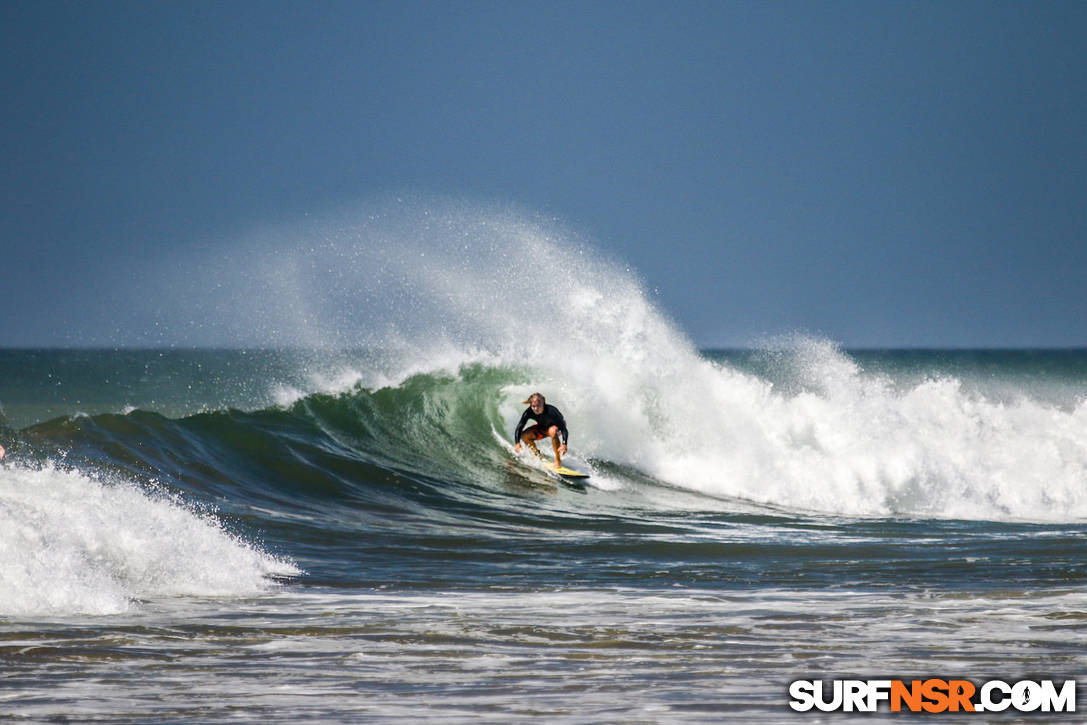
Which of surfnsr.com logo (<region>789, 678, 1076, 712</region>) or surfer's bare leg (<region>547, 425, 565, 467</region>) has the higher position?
surfer's bare leg (<region>547, 425, 565, 467</region>)

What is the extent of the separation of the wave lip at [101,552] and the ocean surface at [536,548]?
26 mm

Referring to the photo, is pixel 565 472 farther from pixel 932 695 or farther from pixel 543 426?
pixel 932 695

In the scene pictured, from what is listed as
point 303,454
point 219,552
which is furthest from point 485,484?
point 219,552

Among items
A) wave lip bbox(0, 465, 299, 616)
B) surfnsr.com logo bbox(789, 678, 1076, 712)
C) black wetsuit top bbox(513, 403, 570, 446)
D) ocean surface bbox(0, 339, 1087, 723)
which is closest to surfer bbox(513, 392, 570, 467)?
black wetsuit top bbox(513, 403, 570, 446)

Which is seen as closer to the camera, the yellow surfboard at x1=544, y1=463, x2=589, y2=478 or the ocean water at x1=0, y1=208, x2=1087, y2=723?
the ocean water at x1=0, y1=208, x2=1087, y2=723

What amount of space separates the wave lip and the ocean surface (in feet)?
0.09

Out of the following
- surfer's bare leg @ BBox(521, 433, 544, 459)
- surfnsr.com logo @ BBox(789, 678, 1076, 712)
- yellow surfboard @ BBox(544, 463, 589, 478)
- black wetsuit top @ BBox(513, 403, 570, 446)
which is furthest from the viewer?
surfer's bare leg @ BBox(521, 433, 544, 459)

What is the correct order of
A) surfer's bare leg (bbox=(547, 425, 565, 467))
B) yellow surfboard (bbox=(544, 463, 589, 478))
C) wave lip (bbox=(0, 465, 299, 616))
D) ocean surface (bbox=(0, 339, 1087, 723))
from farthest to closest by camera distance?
1. surfer's bare leg (bbox=(547, 425, 565, 467))
2. yellow surfboard (bbox=(544, 463, 589, 478))
3. wave lip (bbox=(0, 465, 299, 616))
4. ocean surface (bbox=(0, 339, 1087, 723))

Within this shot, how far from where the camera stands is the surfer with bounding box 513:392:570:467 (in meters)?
16.6

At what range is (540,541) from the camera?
11.7 m

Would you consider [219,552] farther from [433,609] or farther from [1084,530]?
[1084,530]

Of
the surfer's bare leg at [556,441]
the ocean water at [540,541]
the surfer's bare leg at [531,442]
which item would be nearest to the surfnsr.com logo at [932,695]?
the ocean water at [540,541]

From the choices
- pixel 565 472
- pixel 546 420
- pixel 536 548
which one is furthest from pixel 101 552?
pixel 546 420

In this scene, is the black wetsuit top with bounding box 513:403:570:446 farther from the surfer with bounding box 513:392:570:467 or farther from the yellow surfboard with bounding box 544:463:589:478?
the yellow surfboard with bounding box 544:463:589:478
